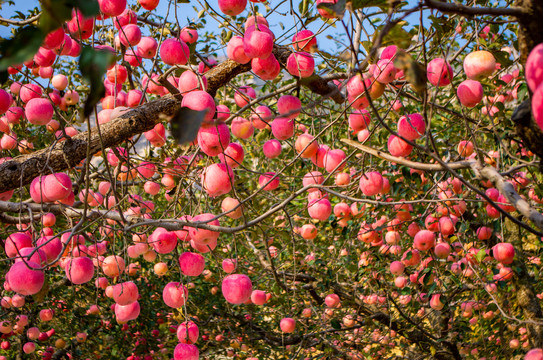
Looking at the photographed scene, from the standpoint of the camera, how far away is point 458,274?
263cm

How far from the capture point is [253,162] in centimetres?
406

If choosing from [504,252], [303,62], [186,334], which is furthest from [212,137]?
[504,252]

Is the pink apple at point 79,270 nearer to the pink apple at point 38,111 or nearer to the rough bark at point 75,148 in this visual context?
the rough bark at point 75,148

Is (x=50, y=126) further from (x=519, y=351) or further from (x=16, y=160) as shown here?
(x=519, y=351)

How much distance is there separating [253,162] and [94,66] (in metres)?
3.66

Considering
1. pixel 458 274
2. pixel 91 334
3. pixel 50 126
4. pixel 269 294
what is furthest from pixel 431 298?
pixel 91 334

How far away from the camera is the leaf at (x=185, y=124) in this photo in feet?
1.53

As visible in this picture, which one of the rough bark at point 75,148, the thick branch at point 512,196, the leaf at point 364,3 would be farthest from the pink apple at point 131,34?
the thick branch at point 512,196

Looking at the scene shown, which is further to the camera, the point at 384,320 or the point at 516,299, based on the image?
the point at 384,320

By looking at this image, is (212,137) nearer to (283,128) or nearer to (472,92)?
(283,128)

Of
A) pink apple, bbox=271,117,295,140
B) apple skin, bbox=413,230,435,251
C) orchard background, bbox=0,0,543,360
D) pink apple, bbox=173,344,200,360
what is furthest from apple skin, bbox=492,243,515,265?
pink apple, bbox=173,344,200,360

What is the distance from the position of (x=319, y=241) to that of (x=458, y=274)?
135 centimetres

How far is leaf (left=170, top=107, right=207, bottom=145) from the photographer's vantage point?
0.47m

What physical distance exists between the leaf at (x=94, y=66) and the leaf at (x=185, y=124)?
9cm
